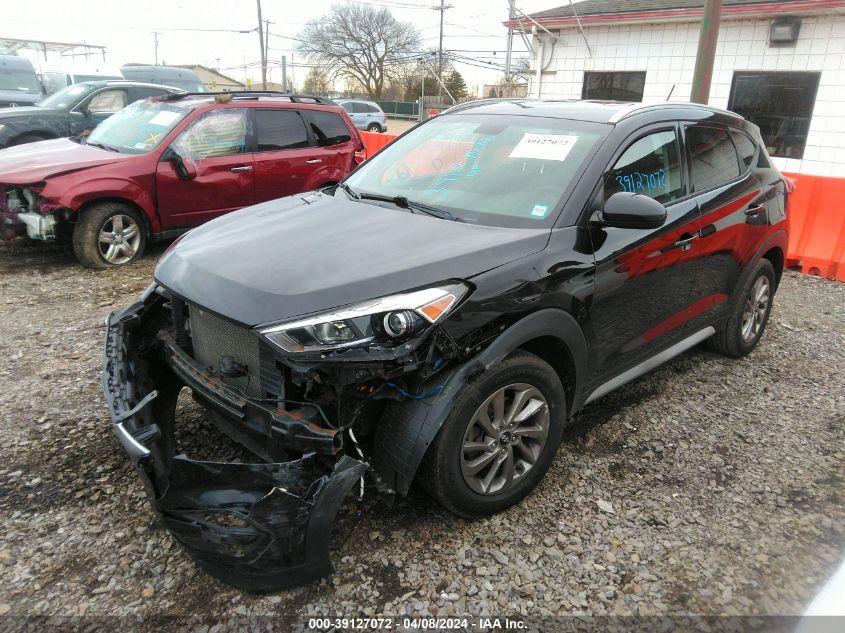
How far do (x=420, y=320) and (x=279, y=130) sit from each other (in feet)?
18.3

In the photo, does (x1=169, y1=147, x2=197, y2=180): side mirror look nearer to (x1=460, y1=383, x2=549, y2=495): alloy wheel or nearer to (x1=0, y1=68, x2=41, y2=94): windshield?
(x1=460, y1=383, x2=549, y2=495): alloy wheel

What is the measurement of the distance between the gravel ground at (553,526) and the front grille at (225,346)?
2.41ft

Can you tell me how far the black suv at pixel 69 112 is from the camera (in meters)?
9.76

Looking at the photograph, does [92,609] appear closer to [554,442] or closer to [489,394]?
[489,394]

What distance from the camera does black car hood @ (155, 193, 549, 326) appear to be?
228cm

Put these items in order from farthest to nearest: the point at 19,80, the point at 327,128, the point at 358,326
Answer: the point at 19,80, the point at 327,128, the point at 358,326

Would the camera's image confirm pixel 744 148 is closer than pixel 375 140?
Yes

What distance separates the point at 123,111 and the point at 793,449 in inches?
298

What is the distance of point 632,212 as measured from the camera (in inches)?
107

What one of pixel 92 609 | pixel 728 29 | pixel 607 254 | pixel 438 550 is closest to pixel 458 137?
pixel 607 254

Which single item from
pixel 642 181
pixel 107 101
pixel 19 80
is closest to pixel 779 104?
pixel 642 181

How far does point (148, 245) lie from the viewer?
21.7 feet

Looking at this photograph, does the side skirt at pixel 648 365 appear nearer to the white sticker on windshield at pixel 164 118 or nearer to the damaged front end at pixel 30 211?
the damaged front end at pixel 30 211

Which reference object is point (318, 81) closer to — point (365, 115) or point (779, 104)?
point (365, 115)
